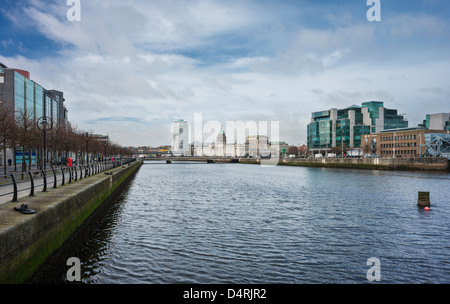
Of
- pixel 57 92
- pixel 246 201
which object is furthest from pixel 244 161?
pixel 246 201

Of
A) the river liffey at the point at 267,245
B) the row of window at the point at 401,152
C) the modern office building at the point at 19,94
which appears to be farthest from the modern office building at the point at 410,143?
the modern office building at the point at 19,94

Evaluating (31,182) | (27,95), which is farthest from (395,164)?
(27,95)

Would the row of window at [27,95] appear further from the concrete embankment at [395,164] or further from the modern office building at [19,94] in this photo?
the concrete embankment at [395,164]

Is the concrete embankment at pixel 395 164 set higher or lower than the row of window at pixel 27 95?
lower

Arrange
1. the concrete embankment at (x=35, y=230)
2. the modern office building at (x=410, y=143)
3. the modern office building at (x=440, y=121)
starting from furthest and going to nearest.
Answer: the modern office building at (x=440, y=121) → the modern office building at (x=410, y=143) → the concrete embankment at (x=35, y=230)

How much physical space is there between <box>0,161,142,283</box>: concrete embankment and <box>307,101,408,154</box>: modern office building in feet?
490

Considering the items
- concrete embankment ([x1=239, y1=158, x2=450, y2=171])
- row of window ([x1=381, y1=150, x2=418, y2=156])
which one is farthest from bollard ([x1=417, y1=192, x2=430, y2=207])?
row of window ([x1=381, y1=150, x2=418, y2=156])

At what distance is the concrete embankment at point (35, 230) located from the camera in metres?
8.58

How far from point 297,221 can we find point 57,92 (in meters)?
131

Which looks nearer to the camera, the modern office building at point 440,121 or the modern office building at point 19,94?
the modern office building at point 19,94

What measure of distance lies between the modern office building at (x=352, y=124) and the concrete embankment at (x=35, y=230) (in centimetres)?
14931

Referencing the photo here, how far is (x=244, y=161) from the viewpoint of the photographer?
527ft

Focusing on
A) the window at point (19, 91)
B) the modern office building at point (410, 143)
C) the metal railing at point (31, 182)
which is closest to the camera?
the metal railing at point (31, 182)
